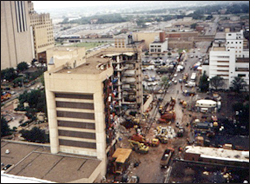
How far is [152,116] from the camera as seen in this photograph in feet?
30.1

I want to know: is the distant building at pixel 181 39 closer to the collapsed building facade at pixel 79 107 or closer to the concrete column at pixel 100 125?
the collapsed building facade at pixel 79 107

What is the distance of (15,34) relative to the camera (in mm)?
15562

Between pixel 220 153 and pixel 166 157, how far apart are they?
111cm

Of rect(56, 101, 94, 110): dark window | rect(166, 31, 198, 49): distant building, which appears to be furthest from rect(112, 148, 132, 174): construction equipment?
rect(166, 31, 198, 49): distant building

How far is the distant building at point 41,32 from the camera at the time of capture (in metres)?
17.4

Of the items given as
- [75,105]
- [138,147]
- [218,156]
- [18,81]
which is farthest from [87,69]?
[18,81]

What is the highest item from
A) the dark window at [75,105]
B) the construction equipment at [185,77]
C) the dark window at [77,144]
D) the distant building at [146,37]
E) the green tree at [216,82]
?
the distant building at [146,37]

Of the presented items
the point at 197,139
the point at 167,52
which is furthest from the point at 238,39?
the point at 197,139

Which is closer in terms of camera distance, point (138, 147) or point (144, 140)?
point (138, 147)

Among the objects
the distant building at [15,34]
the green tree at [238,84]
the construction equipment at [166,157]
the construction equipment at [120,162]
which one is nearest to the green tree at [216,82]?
the green tree at [238,84]

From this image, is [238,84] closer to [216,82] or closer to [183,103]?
[216,82]

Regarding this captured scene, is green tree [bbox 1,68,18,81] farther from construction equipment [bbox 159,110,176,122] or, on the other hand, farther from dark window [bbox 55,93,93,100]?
dark window [bbox 55,93,93,100]

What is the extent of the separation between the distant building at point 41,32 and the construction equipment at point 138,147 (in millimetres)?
11457

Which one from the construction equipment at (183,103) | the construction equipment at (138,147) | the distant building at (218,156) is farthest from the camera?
the construction equipment at (183,103)
